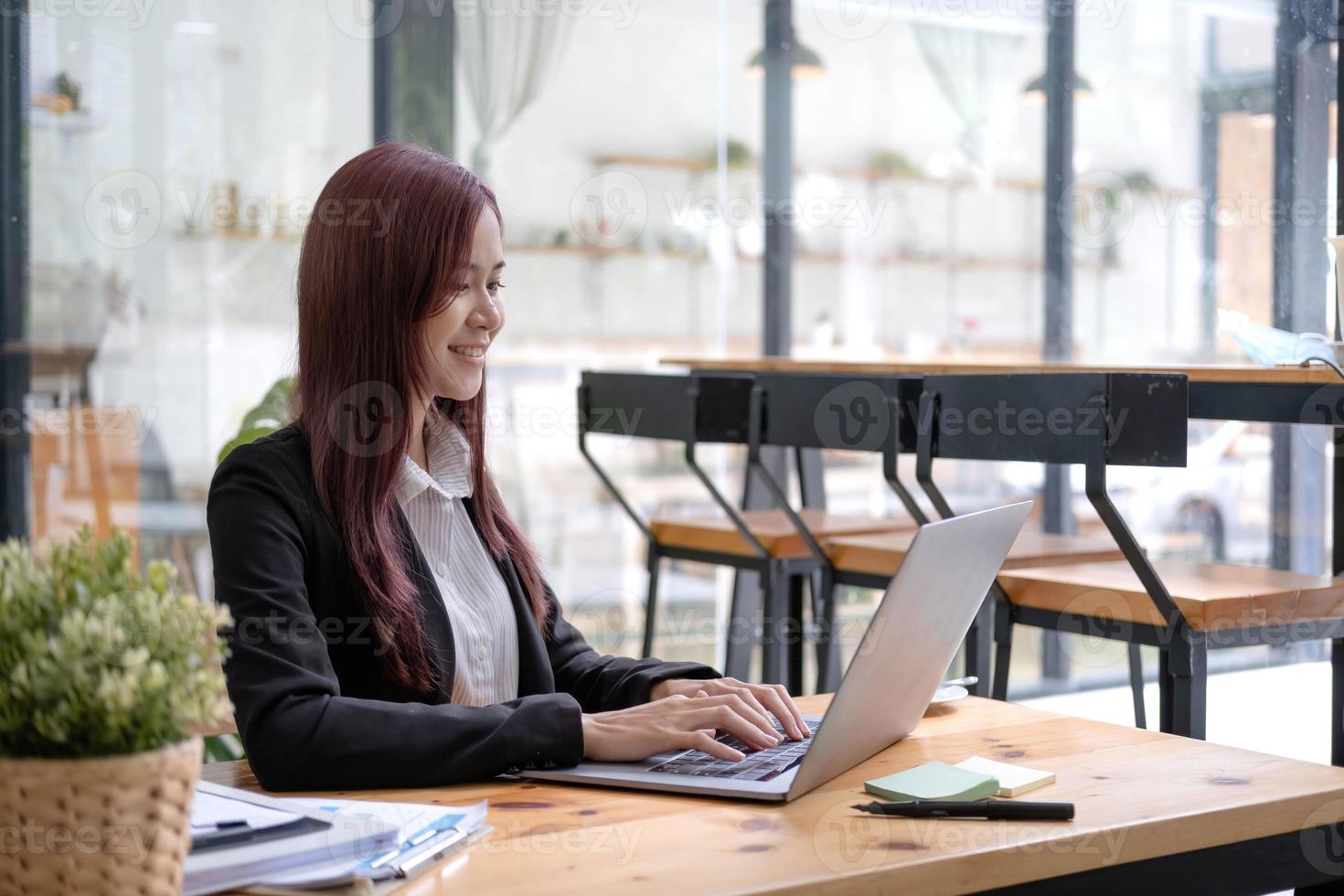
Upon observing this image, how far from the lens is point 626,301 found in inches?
175

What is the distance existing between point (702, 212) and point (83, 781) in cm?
390

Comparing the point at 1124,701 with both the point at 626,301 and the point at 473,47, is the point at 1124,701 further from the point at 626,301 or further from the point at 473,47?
the point at 473,47

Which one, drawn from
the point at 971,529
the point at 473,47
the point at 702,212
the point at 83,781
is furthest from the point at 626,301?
the point at 83,781

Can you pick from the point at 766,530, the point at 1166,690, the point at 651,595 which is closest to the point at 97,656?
the point at 1166,690

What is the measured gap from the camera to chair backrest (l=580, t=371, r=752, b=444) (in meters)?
2.77

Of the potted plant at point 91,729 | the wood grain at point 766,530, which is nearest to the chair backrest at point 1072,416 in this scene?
the wood grain at point 766,530

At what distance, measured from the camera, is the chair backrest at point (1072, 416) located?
6.49 ft

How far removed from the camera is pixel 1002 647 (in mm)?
2379
